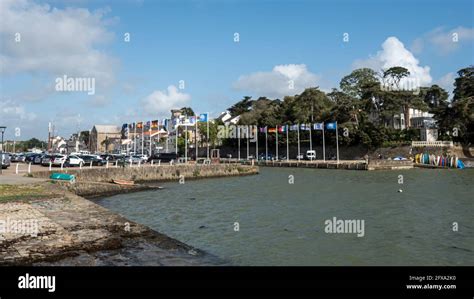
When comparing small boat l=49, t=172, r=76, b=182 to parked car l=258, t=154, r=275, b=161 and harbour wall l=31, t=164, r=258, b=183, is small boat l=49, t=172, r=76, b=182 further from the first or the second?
parked car l=258, t=154, r=275, b=161

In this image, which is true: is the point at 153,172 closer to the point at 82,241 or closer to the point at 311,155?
the point at 82,241


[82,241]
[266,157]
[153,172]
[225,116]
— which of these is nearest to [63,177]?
[153,172]

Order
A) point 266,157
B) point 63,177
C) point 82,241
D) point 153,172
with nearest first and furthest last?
1. point 82,241
2. point 63,177
3. point 153,172
4. point 266,157

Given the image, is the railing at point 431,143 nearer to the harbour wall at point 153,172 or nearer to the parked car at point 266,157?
the parked car at point 266,157

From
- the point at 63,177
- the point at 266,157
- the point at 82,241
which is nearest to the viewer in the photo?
the point at 82,241

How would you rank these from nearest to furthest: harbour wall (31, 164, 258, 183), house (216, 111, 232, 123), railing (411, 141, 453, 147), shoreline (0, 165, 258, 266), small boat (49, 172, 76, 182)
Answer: shoreline (0, 165, 258, 266), small boat (49, 172, 76, 182), harbour wall (31, 164, 258, 183), railing (411, 141, 453, 147), house (216, 111, 232, 123)

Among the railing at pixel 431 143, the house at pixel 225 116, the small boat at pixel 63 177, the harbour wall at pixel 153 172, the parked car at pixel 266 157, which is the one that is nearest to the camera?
the small boat at pixel 63 177

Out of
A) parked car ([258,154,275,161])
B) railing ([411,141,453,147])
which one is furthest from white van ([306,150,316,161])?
railing ([411,141,453,147])

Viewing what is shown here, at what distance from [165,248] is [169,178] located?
44170mm

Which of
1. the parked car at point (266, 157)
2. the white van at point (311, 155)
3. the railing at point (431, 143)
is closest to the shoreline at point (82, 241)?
the railing at point (431, 143)

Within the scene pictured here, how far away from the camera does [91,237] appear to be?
13.6 m
